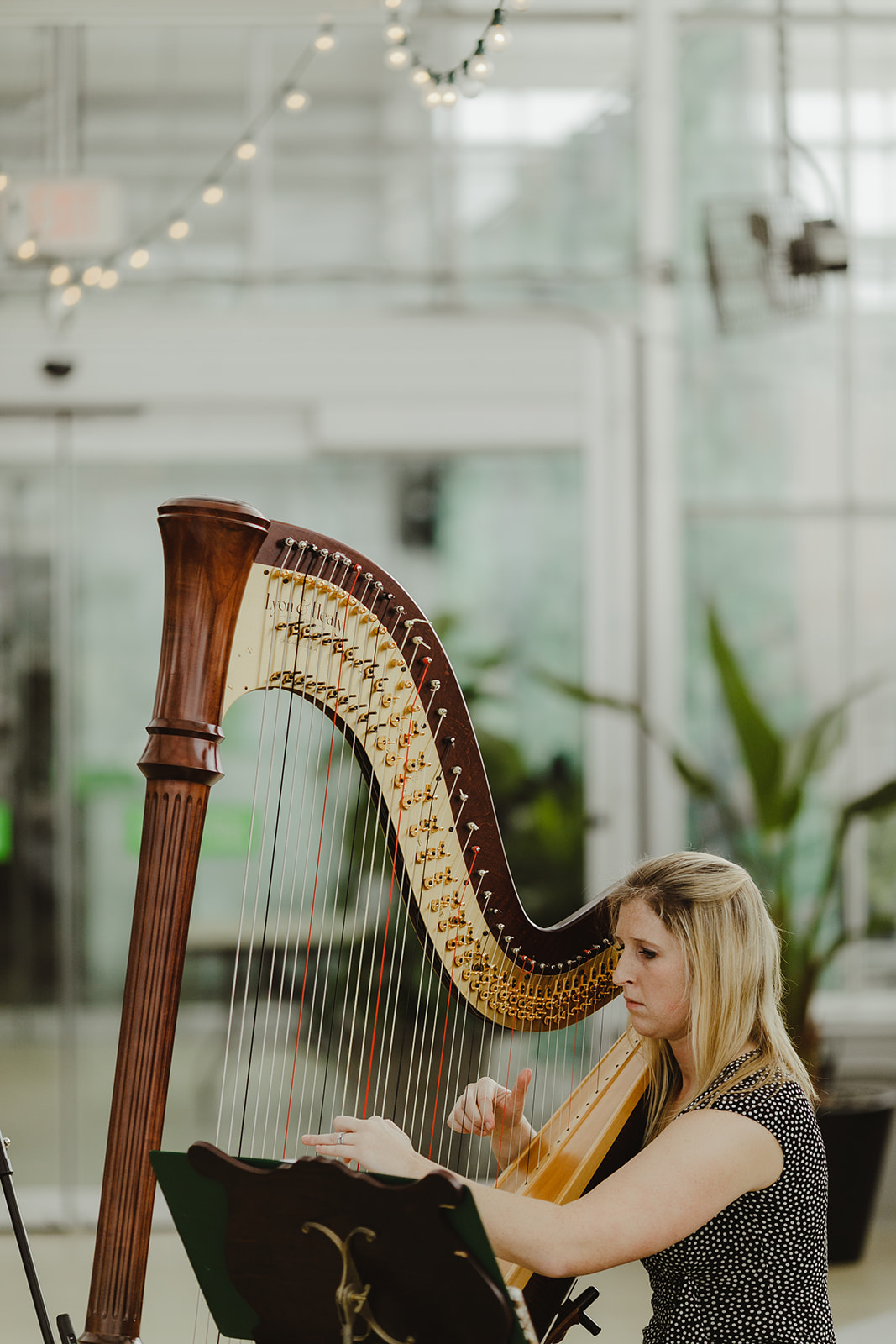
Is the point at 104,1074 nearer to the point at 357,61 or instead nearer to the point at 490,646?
the point at 490,646

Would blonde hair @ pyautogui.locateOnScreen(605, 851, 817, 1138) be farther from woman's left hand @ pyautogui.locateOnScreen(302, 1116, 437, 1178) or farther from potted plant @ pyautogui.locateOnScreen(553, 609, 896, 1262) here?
potted plant @ pyautogui.locateOnScreen(553, 609, 896, 1262)

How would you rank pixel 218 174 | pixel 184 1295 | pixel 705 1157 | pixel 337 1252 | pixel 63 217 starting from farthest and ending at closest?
1. pixel 218 174
2. pixel 63 217
3. pixel 184 1295
4. pixel 705 1157
5. pixel 337 1252

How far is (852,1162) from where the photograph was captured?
10.6 feet

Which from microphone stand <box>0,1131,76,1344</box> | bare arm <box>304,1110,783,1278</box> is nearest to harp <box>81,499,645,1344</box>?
bare arm <box>304,1110,783,1278</box>

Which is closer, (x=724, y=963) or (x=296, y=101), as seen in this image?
(x=724, y=963)

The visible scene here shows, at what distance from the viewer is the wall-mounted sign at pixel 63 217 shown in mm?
3754

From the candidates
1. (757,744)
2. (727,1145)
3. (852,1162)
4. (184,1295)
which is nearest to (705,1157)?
(727,1145)

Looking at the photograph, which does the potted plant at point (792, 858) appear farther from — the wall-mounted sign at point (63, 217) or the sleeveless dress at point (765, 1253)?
the wall-mounted sign at point (63, 217)

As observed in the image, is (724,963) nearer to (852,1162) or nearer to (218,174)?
(852,1162)

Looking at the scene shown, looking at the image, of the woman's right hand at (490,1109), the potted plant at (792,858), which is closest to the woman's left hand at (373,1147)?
the woman's right hand at (490,1109)

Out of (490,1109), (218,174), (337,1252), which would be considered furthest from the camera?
(218,174)

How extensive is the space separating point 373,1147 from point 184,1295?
225 centimetres

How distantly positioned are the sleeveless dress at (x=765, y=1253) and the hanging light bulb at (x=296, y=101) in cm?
319

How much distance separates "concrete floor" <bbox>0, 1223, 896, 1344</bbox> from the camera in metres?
2.96
